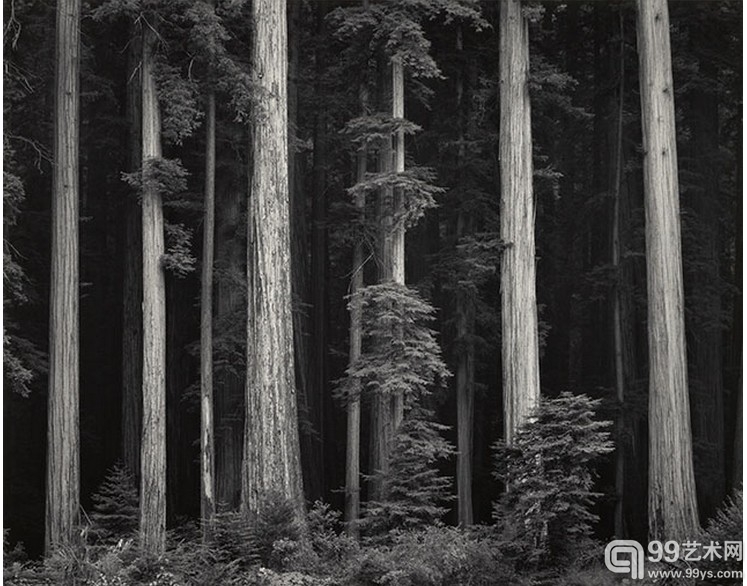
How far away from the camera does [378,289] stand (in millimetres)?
16797

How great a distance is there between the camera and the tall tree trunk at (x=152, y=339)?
16.2m

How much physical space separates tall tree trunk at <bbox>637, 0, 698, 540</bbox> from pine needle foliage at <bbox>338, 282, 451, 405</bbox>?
3.44m

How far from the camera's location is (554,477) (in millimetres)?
12984

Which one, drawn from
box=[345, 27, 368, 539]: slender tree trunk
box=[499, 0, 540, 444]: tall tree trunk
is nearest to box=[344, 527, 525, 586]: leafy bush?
box=[499, 0, 540, 444]: tall tree trunk

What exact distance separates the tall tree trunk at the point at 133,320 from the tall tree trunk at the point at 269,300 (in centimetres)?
550

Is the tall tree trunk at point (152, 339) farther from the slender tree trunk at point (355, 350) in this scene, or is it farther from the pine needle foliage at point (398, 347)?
the slender tree trunk at point (355, 350)

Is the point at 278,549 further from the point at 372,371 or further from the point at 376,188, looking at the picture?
the point at 376,188

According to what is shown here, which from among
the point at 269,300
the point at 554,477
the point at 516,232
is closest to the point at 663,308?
the point at 516,232

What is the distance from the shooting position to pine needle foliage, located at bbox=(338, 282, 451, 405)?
1635 cm

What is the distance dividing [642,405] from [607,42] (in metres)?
9.31

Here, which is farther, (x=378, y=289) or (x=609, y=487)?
(x=609, y=487)

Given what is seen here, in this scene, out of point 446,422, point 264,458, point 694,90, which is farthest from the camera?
point 446,422

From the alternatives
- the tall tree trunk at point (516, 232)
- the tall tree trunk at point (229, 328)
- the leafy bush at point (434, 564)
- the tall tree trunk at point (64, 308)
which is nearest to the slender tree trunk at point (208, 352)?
the tall tree trunk at point (229, 328)

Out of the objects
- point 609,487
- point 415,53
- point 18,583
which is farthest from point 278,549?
point 609,487
